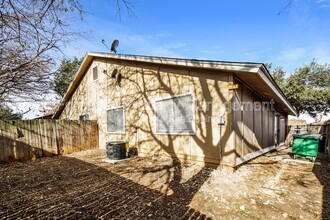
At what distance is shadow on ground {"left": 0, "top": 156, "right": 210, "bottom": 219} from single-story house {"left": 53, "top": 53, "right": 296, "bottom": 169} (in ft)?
3.31

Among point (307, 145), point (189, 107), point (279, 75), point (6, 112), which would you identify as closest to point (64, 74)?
point (189, 107)

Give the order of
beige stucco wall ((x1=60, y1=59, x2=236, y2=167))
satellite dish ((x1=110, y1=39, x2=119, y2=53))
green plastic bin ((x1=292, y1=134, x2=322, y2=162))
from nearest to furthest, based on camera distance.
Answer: beige stucco wall ((x1=60, y1=59, x2=236, y2=167)) < green plastic bin ((x1=292, y1=134, x2=322, y2=162)) < satellite dish ((x1=110, y1=39, x2=119, y2=53))

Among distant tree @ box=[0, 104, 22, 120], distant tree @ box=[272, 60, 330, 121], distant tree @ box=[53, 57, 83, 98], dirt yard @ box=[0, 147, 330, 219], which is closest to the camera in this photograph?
dirt yard @ box=[0, 147, 330, 219]

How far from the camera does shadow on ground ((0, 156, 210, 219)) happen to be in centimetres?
307

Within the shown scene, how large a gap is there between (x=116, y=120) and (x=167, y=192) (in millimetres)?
5971

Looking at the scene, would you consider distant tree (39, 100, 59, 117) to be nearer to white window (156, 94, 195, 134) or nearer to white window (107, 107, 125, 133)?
white window (107, 107, 125, 133)

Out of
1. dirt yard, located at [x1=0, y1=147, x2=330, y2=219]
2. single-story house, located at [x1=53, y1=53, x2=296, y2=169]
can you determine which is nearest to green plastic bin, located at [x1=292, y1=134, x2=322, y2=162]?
dirt yard, located at [x1=0, y1=147, x2=330, y2=219]

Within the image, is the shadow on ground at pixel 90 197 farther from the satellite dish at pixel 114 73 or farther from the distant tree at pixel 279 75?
the distant tree at pixel 279 75

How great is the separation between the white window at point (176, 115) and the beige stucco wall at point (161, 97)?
18cm

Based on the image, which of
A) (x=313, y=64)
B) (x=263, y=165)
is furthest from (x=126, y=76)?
(x=313, y=64)

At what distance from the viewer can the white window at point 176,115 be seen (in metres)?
5.88

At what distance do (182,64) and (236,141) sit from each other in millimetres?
2936

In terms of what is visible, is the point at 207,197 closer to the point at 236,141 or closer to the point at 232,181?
the point at 232,181

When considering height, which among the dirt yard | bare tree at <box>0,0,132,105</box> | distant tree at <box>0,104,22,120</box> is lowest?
the dirt yard
